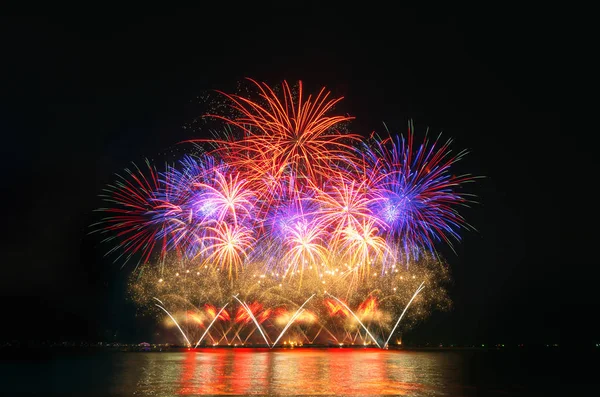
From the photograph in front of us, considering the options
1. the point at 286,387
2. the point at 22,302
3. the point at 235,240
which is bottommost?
the point at 286,387

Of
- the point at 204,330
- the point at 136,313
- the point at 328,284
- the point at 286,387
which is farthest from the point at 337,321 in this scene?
the point at 286,387

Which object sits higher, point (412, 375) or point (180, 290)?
point (180, 290)

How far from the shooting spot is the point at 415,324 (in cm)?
11750

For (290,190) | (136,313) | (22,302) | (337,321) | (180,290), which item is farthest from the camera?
(22,302)

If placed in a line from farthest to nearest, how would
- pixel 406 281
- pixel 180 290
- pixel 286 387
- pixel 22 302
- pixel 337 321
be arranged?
pixel 22 302, pixel 337 321, pixel 180 290, pixel 406 281, pixel 286 387

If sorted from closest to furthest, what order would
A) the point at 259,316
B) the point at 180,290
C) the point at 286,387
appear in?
the point at 286,387 → the point at 180,290 → the point at 259,316

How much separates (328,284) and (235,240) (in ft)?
86.3

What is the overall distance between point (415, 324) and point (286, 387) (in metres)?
96.4

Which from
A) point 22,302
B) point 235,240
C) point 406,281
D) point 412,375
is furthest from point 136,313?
point 412,375

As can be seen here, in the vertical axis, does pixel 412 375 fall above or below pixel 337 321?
below

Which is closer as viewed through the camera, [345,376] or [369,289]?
[345,376]

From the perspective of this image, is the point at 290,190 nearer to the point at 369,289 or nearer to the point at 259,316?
the point at 369,289

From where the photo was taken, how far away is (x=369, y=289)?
2749 inches

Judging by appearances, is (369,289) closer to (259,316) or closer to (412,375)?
(259,316)
